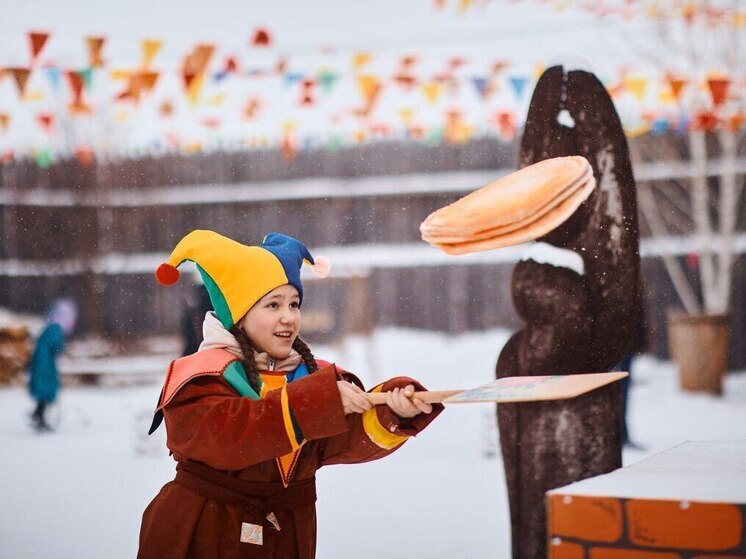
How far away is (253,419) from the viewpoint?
1426mm

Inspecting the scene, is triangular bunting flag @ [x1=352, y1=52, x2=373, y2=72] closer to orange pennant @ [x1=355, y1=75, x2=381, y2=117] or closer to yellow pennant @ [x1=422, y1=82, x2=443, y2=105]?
orange pennant @ [x1=355, y1=75, x2=381, y2=117]

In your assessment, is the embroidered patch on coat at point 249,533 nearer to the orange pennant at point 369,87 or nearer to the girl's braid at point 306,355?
the girl's braid at point 306,355

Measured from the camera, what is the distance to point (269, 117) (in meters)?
5.12

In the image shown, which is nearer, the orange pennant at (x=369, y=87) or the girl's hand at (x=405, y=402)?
the girl's hand at (x=405, y=402)

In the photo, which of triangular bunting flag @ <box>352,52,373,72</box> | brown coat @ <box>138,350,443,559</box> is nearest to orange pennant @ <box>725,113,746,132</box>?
triangular bunting flag @ <box>352,52,373,72</box>

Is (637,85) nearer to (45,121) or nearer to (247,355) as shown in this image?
(45,121)

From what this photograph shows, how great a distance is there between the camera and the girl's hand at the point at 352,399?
142 cm

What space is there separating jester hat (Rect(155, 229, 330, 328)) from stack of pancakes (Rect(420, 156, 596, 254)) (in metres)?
0.48

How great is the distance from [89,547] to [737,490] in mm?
2421

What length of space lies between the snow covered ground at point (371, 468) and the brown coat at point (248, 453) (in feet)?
4.29

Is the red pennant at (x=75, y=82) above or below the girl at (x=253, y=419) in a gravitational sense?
above

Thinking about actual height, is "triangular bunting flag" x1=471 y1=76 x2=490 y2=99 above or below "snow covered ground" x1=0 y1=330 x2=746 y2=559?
above

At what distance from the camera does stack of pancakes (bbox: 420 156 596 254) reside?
1.94 m

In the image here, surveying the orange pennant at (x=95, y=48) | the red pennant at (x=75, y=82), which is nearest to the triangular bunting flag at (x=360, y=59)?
the orange pennant at (x=95, y=48)
